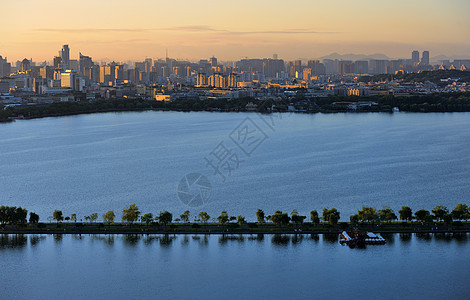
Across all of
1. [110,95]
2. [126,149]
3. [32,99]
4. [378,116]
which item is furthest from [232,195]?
[110,95]

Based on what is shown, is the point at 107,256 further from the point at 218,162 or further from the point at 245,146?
the point at 245,146

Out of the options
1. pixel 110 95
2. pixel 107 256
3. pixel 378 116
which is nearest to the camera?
pixel 107 256

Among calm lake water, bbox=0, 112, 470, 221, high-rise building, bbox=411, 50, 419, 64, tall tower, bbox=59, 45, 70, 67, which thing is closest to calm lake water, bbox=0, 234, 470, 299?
calm lake water, bbox=0, 112, 470, 221

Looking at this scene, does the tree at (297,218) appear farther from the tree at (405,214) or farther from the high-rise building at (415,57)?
the high-rise building at (415,57)

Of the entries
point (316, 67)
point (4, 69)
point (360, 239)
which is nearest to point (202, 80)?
point (4, 69)

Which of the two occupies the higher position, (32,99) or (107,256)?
(32,99)

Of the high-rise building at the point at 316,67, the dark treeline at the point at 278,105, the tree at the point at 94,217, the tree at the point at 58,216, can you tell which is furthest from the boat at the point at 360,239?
the high-rise building at the point at 316,67
